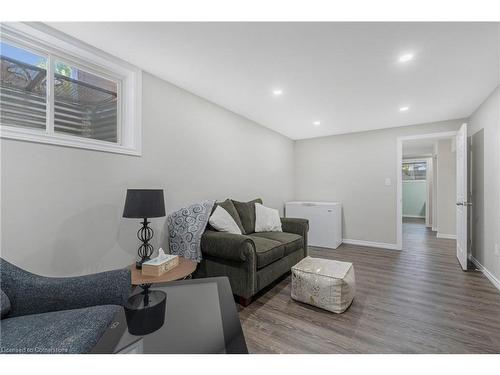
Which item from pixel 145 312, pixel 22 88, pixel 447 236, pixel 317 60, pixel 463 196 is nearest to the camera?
pixel 145 312

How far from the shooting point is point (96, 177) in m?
1.95

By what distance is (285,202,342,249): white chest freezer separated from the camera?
4387 millimetres

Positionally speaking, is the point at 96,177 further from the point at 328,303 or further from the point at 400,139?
the point at 400,139

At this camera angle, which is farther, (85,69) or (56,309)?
(85,69)

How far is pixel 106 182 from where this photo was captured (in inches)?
79.2

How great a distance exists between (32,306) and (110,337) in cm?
64

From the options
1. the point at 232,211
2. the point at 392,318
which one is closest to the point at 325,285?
the point at 392,318

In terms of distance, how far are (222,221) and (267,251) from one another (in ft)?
2.02

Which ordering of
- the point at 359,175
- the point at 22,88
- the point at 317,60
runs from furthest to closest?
the point at 359,175
the point at 317,60
the point at 22,88

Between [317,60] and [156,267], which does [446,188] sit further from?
[156,267]

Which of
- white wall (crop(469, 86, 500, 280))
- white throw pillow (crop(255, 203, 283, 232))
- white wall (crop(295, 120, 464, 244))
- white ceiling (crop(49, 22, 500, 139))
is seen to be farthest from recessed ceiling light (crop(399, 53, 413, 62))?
white wall (crop(295, 120, 464, 244))

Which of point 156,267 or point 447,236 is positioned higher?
point 156,267

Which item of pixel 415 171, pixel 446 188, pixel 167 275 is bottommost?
pixel 167 275

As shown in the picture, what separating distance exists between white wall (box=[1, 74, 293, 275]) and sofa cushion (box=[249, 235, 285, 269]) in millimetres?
1013
